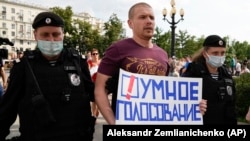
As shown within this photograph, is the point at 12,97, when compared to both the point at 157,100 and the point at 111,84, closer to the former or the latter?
the point at 111,84

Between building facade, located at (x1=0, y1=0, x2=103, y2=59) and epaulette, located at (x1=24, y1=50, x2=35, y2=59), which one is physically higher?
building facade, located at (x1=0, y1=0, x2=103, y2=59)

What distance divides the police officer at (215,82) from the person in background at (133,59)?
786mm

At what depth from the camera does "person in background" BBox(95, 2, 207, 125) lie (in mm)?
2732

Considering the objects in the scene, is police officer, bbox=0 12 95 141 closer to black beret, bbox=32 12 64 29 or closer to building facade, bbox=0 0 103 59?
black beret, bbox=32 12 64 29

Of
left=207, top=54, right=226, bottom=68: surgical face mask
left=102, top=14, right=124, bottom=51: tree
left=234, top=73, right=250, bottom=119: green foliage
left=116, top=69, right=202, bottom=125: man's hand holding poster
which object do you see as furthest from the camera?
left=102, top=14, right=124, bottom=51: tree

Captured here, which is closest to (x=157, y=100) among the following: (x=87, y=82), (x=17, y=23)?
(x=87, y=82)

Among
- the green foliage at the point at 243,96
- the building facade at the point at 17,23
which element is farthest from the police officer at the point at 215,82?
the building facade at the point at 17,23

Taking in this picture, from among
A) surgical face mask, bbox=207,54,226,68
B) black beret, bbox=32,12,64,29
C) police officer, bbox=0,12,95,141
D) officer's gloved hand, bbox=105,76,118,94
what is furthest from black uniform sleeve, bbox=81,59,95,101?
surgical face mask, bbox=207,54,226,68

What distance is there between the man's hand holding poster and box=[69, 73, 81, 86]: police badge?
0.36 metres

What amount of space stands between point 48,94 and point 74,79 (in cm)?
23

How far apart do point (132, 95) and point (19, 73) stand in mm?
847

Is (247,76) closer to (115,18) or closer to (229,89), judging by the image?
(229,89)

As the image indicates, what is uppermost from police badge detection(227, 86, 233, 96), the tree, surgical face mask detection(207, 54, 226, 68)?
the tree

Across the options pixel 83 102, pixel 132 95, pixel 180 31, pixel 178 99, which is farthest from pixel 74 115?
pixel 180 31
